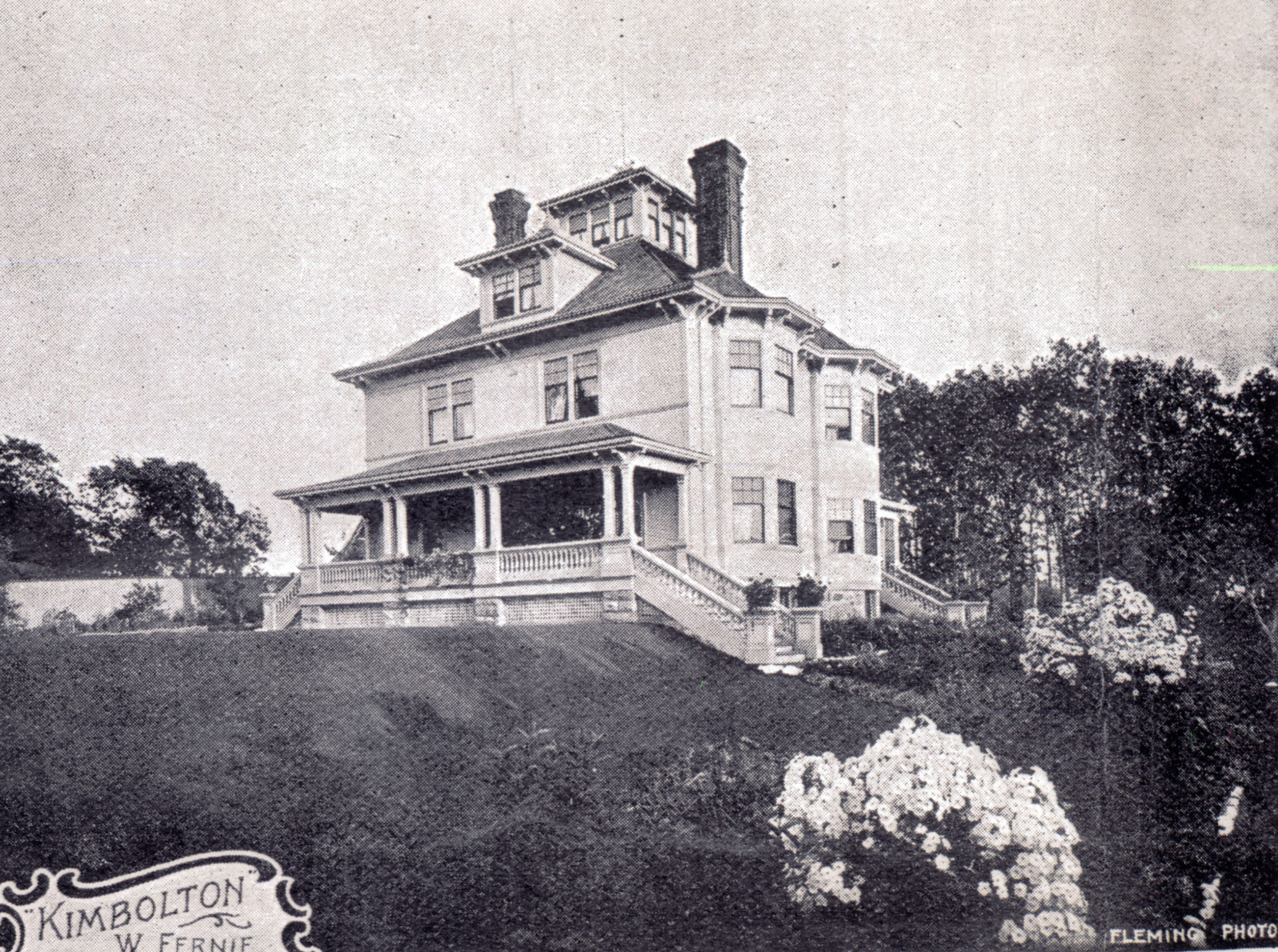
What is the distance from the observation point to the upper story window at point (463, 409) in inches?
730

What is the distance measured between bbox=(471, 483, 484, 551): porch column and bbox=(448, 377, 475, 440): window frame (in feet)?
8.59

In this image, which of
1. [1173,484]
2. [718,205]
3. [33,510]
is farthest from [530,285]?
[1173,484]

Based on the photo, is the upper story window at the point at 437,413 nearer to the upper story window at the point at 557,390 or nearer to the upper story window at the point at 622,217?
the upper story window at the point at 557,390

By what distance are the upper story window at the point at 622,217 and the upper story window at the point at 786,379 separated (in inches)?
204

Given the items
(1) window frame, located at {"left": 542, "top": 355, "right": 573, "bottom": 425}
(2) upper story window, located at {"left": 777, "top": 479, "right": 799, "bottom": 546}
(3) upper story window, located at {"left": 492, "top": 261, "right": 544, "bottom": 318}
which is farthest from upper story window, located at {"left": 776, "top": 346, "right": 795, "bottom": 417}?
(3) upper story window, located at {"left": 492, "top": 261, "right": 544, "bottom": 318}

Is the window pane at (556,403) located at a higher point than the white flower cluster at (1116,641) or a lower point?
higher

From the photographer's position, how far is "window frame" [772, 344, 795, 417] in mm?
16422

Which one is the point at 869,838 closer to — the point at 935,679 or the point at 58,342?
the point at 935,679

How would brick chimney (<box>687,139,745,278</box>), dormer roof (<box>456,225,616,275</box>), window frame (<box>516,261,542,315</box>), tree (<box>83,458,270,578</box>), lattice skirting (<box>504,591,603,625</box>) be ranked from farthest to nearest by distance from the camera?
window frame (<box>516,261,542,315</box>) < dormer roof (<box>456,225,616,275</box>) < brick chimney (<box>687,139,745,278</box>) < lattice skirting (<box>504,591,603,625</box>) < tree (<box>83,458,270,578</box>)

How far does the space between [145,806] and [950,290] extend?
7.82 meters

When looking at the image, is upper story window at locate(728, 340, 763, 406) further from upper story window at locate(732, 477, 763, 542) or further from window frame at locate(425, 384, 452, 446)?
window frame at locate(425, 384, 452, 446)

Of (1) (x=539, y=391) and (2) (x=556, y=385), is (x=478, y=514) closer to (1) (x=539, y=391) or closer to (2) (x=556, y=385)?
(1) (x=539, y=391)

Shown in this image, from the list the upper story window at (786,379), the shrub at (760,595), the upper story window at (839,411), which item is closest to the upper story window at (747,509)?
the upper story window at (786,379)

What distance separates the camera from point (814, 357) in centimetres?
1761
